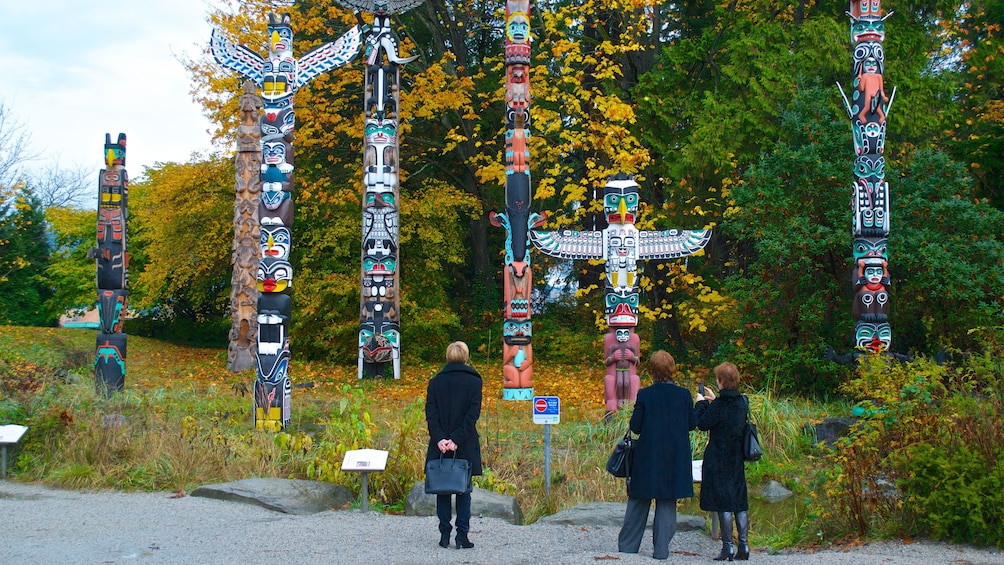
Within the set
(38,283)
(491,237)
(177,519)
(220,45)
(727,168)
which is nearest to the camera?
(177,519)

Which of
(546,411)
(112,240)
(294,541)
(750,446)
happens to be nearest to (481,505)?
(546,411)

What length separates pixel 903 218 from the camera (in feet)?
40.3

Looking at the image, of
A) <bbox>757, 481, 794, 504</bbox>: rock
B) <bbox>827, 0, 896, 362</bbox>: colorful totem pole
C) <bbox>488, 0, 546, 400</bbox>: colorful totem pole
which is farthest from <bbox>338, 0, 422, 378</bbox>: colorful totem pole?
<bbox>757, 481, 794, 504</bbox>: rock

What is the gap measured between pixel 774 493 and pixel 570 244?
14.1 ft

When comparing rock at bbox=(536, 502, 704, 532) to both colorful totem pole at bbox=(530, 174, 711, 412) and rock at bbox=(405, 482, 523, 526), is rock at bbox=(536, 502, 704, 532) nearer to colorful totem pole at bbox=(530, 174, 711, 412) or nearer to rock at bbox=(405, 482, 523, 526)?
rock at bbox=(405, 482, 523, 526)

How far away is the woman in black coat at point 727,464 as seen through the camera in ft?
18.5

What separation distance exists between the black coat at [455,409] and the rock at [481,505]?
114 centimetres

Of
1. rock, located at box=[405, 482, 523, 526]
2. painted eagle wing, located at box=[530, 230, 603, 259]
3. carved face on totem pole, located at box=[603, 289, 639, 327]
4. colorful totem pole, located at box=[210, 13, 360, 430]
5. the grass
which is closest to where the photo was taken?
rock, located at box=[405, 482, 523, 526]

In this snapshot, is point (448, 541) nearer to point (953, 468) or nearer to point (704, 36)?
point (953, 468)

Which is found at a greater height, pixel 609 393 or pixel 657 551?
pixel 609 393

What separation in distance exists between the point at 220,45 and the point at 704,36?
9.34 meters

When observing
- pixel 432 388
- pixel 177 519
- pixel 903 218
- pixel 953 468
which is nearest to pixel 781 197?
pixel 903 218

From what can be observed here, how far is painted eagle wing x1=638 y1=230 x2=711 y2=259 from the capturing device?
36.3 feet

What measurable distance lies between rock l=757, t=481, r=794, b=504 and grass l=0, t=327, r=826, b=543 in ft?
0.45
